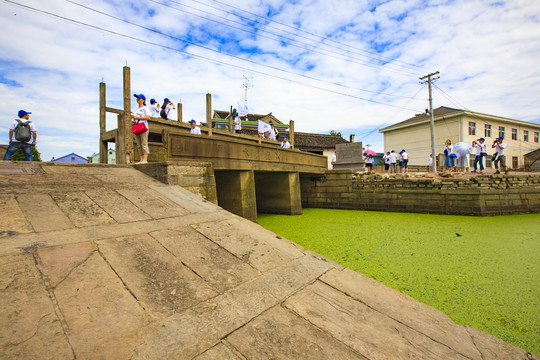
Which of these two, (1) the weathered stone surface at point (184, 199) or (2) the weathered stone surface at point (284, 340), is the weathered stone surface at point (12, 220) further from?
(2) the weathered stone surface at point (284, 340)

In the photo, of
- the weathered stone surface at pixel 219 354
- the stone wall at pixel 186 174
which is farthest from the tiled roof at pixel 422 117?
the weathered stone surface at pixel 219 354

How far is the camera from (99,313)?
4.78 feet

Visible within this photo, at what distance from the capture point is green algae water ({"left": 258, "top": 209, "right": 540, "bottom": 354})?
3.13 meters

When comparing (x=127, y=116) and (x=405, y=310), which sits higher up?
(x=127, y=116)

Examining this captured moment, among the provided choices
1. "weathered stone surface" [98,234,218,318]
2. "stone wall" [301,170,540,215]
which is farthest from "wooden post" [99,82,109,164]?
Answer: "stone wall" [301,170,540,215]

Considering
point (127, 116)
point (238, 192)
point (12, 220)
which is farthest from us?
point (238, 192)

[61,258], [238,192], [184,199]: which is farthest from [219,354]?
[238,192]

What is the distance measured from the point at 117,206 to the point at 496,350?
139 inches

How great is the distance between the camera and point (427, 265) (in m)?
4.75

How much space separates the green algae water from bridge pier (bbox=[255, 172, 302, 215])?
1.45 meters

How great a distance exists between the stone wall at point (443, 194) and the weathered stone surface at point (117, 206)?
1095 centimetres

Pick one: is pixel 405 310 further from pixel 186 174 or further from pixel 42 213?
pixel 186 174

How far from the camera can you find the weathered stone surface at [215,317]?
4.49 ft

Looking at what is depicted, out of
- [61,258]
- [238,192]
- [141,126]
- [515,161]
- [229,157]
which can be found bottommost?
[61,258]
